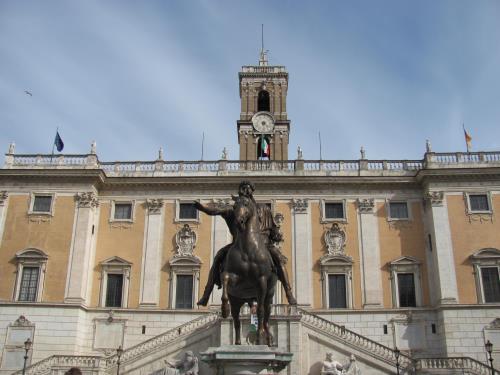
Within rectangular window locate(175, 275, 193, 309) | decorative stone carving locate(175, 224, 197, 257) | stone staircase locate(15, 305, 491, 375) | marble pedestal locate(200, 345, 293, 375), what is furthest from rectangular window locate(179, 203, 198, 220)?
marble pedestal locate(200, 345, 293, 375)

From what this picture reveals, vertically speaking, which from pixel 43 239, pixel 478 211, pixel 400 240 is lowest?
pixel 43 239

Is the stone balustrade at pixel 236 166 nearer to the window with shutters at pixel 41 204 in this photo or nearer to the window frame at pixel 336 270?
the window with shutters at pixel 41 204

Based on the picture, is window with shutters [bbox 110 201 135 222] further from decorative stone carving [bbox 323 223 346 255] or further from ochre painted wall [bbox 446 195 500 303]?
ochre painted wall [bbox 446 195 500 303]

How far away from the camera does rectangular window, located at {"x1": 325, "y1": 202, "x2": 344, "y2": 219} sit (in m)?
35.5

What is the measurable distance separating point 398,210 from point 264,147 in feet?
43.0

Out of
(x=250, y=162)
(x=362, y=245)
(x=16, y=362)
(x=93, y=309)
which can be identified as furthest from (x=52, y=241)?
(x=362, y=245)

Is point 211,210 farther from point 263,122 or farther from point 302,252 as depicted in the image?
point 263,122

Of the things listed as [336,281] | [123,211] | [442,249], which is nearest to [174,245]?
[123,211]

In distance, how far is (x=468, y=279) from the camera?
3259 centimetres

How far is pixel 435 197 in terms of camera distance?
34.5m

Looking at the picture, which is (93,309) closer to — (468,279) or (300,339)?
(300,339)

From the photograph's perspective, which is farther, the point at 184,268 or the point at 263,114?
the point at 263,114

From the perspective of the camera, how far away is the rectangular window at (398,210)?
35281 mm

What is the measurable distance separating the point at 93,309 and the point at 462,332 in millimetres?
20938
